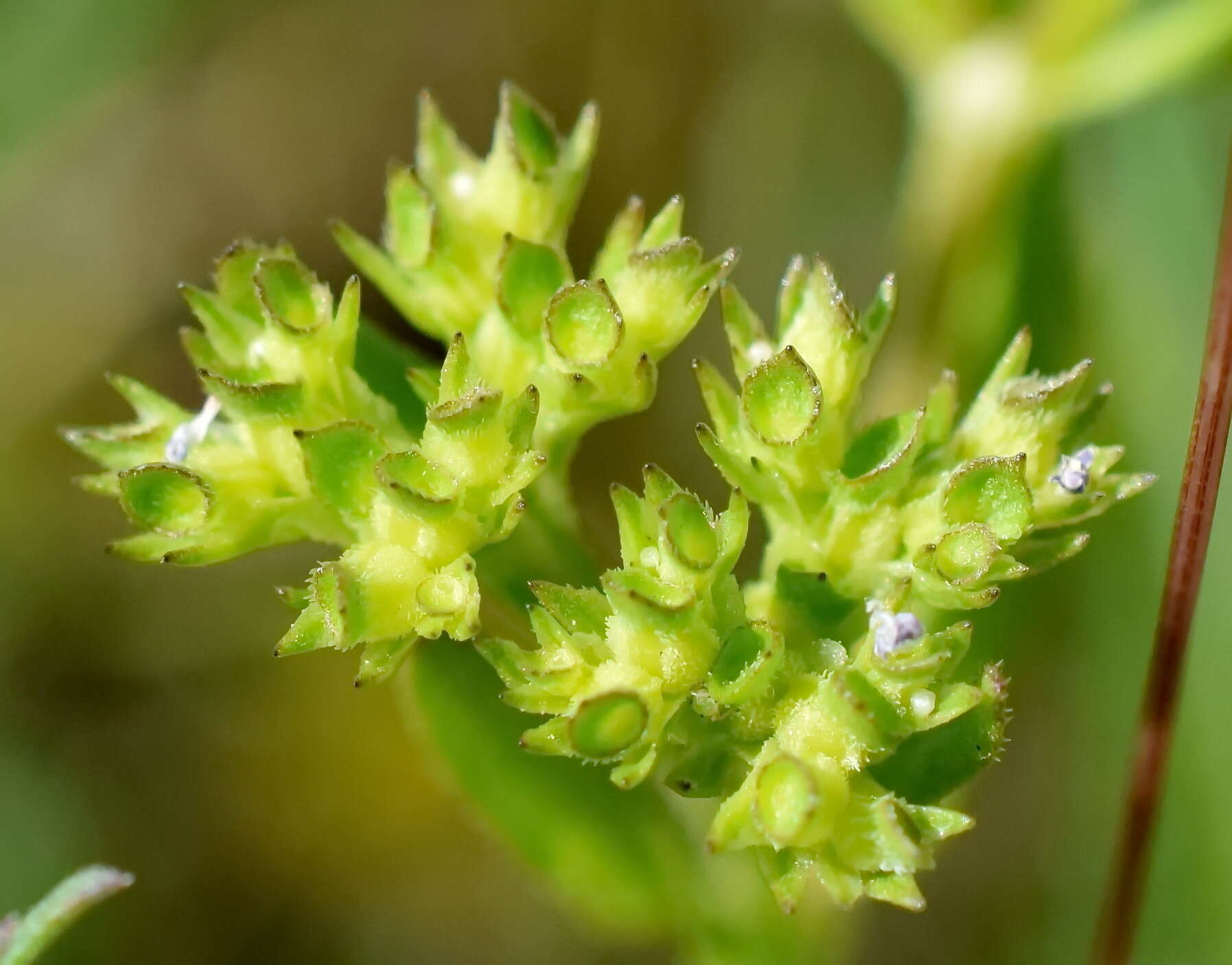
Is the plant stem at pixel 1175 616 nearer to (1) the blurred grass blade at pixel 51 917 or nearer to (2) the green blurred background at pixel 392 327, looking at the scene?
(2) the green blurred background at pixel 392 327

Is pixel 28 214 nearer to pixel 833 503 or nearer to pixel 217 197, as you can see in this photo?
pixel 217 197

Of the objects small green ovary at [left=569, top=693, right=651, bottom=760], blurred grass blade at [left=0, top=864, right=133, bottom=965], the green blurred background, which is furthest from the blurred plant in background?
blurred grass blade at [left=0, top=864, right=133, bottom=965]

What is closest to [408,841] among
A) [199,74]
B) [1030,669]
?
[1030,669]

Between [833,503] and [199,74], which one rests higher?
[199,74]

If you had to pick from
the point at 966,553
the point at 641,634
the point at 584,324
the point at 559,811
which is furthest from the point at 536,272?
the point at 559,811

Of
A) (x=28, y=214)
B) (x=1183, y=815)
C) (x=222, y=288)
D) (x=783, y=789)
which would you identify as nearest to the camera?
(x=783, y=789)

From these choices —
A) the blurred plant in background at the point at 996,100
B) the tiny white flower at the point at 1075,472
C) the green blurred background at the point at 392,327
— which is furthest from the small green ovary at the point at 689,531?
the blurred plant in background at the point at 996,100
